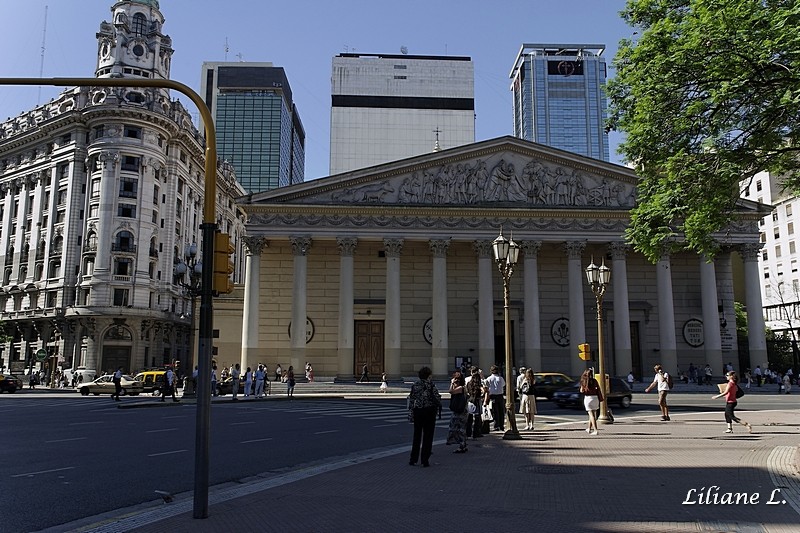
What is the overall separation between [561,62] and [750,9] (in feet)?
594

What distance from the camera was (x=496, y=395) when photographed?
18641 millimetres

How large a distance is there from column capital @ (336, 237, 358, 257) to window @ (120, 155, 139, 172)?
3092 centimetres

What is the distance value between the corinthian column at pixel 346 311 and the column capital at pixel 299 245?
2.29 meters

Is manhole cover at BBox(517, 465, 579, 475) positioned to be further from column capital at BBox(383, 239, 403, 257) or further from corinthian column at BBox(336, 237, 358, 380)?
column capital at BBox(383, 239, 403, 257)

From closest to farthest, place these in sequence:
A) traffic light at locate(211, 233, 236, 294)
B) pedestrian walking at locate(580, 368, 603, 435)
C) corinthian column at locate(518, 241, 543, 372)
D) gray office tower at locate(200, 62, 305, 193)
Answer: traffic light at locate(211, 233, 236, 294) < pedestrian walking at locate(580, 368, 603, 435) < corinthian column at locate(518, 241, 543, 372) < gray office tower at locate(200, 62, 305, 193)

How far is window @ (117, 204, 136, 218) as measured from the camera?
6474 centimetres

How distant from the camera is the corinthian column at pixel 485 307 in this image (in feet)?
149

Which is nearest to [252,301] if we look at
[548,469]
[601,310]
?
[601,310]

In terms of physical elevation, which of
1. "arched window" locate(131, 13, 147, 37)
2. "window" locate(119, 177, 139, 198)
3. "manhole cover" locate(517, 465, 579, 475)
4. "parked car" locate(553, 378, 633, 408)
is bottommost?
"manhole cover" locate(517, 465, 579, 475)

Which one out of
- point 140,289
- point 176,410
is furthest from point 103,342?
point 176,410

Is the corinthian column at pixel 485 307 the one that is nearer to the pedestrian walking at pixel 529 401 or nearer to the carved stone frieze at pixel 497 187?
the carved stone frieze at pixel 497 187

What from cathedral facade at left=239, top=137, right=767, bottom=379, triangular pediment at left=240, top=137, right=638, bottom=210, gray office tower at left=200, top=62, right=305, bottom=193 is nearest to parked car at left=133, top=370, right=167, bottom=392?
cathedral facade at left=239, top=137, right=767, bottom=379

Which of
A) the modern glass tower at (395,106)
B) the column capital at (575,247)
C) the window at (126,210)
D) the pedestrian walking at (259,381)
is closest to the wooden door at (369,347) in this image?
the pedestrian walking at (259,381)

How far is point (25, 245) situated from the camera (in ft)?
226
